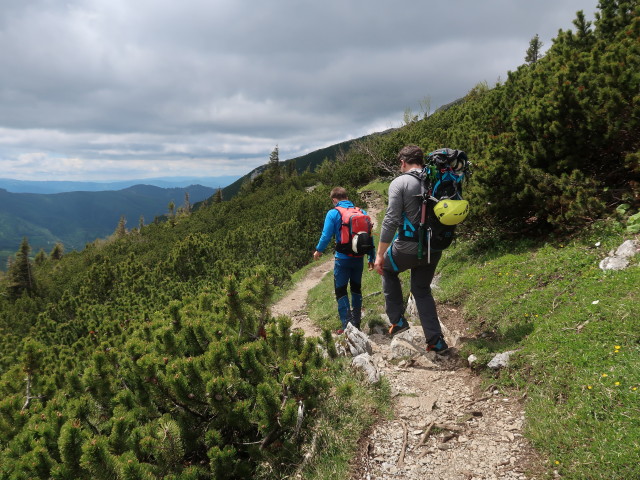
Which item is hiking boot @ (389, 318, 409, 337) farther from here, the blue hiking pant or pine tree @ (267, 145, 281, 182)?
pine tree @ (267, 145, 281, 182)

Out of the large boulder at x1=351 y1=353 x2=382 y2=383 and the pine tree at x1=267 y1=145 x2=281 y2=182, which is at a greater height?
the pine tree at x1=267 y1=145 x2=281 y2=182

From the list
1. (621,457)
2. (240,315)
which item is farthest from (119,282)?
(621,457)

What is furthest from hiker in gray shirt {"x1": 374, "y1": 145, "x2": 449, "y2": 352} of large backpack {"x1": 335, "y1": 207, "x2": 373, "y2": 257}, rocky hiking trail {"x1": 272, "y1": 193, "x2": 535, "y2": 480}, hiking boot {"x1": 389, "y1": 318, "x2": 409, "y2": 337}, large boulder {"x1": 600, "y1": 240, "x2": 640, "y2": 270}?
large boulder {"x1": 600, "y1": 240, "x2": 640, "y2": 270}

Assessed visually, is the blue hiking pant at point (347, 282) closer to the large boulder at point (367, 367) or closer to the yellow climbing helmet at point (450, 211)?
the large boulder at point (367, 367)

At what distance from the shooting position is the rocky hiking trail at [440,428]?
299 cm

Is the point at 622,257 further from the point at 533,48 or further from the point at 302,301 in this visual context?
the point at 533,48

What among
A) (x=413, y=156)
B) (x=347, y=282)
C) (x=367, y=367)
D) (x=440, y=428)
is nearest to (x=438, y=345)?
(x=367, y=367)

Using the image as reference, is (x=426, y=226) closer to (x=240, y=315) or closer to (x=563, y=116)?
(x=240, y=315)

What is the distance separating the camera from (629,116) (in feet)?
18.8

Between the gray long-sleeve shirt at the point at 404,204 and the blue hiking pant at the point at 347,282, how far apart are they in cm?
141

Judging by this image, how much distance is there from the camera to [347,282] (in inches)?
231

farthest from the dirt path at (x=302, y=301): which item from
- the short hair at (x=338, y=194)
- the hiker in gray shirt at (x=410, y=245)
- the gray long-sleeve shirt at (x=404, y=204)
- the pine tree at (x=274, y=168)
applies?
the pine tree at (x=274, y=168)

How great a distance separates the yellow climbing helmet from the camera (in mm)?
4121

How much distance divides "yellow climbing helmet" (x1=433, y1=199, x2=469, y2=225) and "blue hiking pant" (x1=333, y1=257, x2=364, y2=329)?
193 cm
